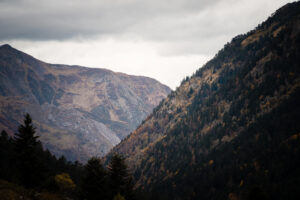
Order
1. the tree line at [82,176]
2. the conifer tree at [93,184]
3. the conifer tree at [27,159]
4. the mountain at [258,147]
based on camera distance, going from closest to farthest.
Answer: the conifer tree at [93,184]
the tree line at [82,176]
the conifer tree at [27,159]
the mountain at [258,147]

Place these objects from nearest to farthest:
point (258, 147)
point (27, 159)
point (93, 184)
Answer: point (93, 184), point (27, 159), point (258, 147)

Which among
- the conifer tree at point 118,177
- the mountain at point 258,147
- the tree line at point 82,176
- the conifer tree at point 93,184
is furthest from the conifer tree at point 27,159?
the mountain at point 258,147

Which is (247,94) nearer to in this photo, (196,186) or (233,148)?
(233,148)

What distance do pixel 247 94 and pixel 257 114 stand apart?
2971cm

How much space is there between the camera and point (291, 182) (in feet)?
314

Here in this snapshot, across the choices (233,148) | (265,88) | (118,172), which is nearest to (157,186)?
(233,148)

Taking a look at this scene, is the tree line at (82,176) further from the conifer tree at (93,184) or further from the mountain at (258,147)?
the mountain at (258,147)

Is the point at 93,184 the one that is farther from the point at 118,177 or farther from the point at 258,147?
the point at 258,147

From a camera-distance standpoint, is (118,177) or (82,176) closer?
(82,176)

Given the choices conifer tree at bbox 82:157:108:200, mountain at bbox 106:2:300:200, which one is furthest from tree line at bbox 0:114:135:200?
mountain at bbox 106:2:300:200

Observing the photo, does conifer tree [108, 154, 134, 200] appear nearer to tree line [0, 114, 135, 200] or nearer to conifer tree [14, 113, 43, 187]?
tree line [0, 114, 135, 200]

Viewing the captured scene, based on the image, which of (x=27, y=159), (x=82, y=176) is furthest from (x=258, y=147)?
(x=27, y=159)

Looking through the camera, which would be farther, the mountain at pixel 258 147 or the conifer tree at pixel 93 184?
the mountain at pixel 258 147

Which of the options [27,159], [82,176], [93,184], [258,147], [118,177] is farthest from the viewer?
[258,147]
